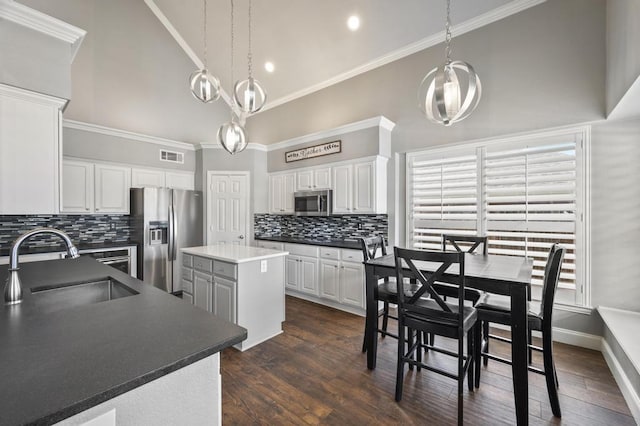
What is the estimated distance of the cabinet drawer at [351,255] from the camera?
12.7ft

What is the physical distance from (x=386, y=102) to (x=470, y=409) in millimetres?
3838

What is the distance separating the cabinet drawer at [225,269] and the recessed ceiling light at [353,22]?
144 inches

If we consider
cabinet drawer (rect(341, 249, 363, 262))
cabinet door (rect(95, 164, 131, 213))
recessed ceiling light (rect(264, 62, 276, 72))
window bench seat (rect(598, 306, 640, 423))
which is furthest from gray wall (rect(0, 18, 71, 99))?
window bench seat (rect(598, 306, 640, 423))

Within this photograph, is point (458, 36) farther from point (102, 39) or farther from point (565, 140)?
point (102, 39)

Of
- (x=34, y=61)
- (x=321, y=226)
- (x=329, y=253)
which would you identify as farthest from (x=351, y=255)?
(x=34, y=61)

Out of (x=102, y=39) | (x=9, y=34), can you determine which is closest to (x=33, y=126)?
(x=9, y=34)

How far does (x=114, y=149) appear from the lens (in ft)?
15.2

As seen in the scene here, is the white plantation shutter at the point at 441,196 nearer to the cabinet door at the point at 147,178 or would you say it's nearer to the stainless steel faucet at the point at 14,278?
the stainless steel faucet at the point at 14,278

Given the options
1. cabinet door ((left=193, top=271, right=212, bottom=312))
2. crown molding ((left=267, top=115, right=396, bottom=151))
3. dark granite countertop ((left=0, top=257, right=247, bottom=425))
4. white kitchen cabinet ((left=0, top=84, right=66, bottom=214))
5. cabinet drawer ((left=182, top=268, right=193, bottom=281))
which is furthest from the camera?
crown molding ((left=267, top=115, right=396, bottom=151))

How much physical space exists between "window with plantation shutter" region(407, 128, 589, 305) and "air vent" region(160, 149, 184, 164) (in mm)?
4263

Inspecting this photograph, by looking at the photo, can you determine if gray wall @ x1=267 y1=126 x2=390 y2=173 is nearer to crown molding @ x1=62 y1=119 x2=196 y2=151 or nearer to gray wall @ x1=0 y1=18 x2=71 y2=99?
crown molding @ x1=62 y1=119 x2=196 y2=151

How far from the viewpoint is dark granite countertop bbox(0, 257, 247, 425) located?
0.68 m

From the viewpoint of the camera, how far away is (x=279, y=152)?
213 inches

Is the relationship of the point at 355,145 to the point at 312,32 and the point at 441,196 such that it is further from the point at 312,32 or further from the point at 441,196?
the point at 312,32
